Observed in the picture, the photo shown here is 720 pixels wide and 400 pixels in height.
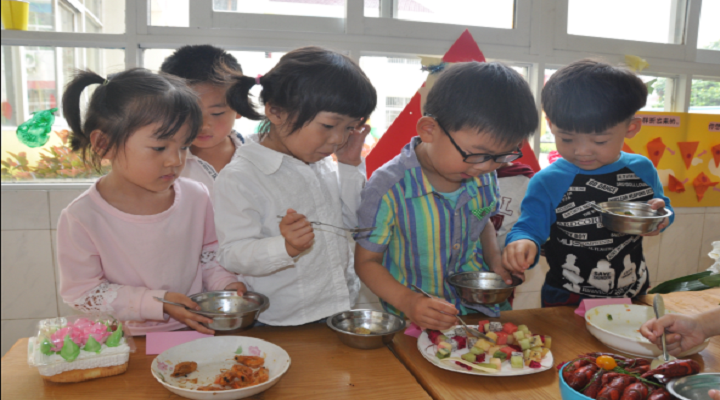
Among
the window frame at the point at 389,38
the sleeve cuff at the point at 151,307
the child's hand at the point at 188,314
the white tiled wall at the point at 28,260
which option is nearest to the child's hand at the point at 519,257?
the child's hand at the point at 188,314

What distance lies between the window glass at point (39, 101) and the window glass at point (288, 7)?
64 cm

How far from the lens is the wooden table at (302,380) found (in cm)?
104

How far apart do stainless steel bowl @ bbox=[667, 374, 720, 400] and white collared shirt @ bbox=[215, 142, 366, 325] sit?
0.94m

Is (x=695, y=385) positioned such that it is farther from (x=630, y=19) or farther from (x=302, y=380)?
(x=630, y=19)

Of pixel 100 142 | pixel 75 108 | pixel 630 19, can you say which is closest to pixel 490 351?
pixel 100 142

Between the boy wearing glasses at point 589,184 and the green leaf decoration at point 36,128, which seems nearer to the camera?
the boy wearing glasses at point 589,184

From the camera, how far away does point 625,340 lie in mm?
1252

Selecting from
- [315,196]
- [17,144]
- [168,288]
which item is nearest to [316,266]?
[315,196]

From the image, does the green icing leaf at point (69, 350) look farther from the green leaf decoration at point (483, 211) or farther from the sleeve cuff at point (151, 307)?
the green leaf decoration at point (483, 211)

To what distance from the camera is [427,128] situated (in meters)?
1.46

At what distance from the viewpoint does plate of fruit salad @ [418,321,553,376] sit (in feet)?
3.76

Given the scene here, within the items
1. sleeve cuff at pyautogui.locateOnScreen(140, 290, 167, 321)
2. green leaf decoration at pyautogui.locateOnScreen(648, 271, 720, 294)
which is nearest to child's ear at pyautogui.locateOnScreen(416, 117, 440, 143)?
green leaf decoration at pyautogui.locateOnScreen(648, 271, 720, 294)

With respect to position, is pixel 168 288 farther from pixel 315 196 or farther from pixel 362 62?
pixel 362 62

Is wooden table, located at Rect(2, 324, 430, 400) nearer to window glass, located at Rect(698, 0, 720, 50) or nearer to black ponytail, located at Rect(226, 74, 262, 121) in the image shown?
black ponytail, located at Rect(226, 74, 262, 121)
